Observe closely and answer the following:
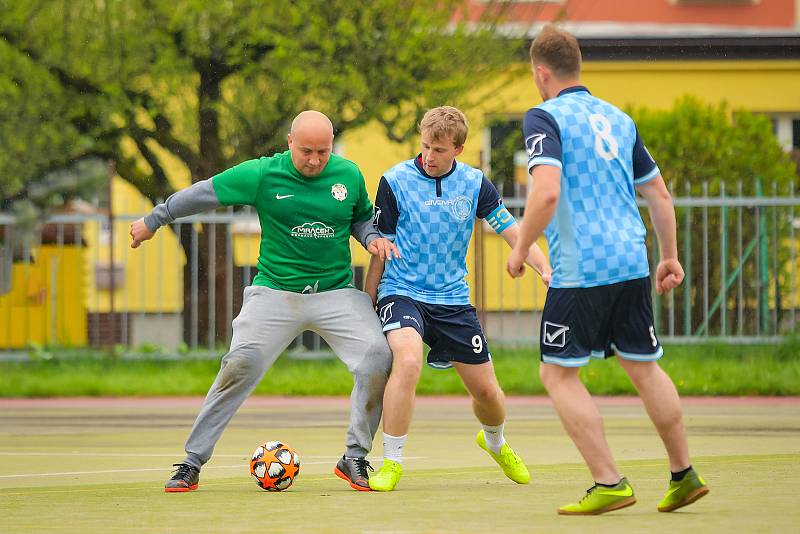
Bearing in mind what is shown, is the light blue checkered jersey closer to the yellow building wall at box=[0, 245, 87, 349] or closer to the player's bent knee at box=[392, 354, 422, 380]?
the player's bent knee at box=[392, 354, 422, 380]

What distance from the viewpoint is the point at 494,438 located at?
7.97 m

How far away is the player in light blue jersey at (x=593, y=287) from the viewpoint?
20.6ft

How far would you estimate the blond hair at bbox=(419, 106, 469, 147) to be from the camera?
7.57m

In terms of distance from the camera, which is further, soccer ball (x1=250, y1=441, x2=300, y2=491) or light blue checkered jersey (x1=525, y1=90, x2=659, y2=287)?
soccer ball (x1=250, y1=441, x2=300, y2=491)

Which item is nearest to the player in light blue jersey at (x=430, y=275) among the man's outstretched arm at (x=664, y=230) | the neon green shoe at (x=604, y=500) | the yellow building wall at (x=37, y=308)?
the man's outstretched arm at (x=664, y=230)

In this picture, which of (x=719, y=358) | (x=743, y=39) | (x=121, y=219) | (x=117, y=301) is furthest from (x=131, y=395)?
(x=743, y=39)

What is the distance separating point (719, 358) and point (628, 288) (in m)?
11.3

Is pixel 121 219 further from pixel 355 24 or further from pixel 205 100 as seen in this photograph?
pixel 355 24

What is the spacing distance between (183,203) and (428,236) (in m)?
1.19

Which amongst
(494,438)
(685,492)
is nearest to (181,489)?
(494,438)

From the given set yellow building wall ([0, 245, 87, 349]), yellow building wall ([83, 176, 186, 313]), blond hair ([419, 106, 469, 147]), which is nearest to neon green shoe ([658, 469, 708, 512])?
blond hair ([419, 106, 469, 147])

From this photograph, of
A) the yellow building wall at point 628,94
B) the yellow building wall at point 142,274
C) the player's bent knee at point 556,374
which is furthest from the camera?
the yellow building wall at point 628,94

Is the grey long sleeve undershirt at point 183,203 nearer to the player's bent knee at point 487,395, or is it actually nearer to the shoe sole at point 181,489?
the shoe sole at point 181,489

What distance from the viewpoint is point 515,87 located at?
85.8ft
